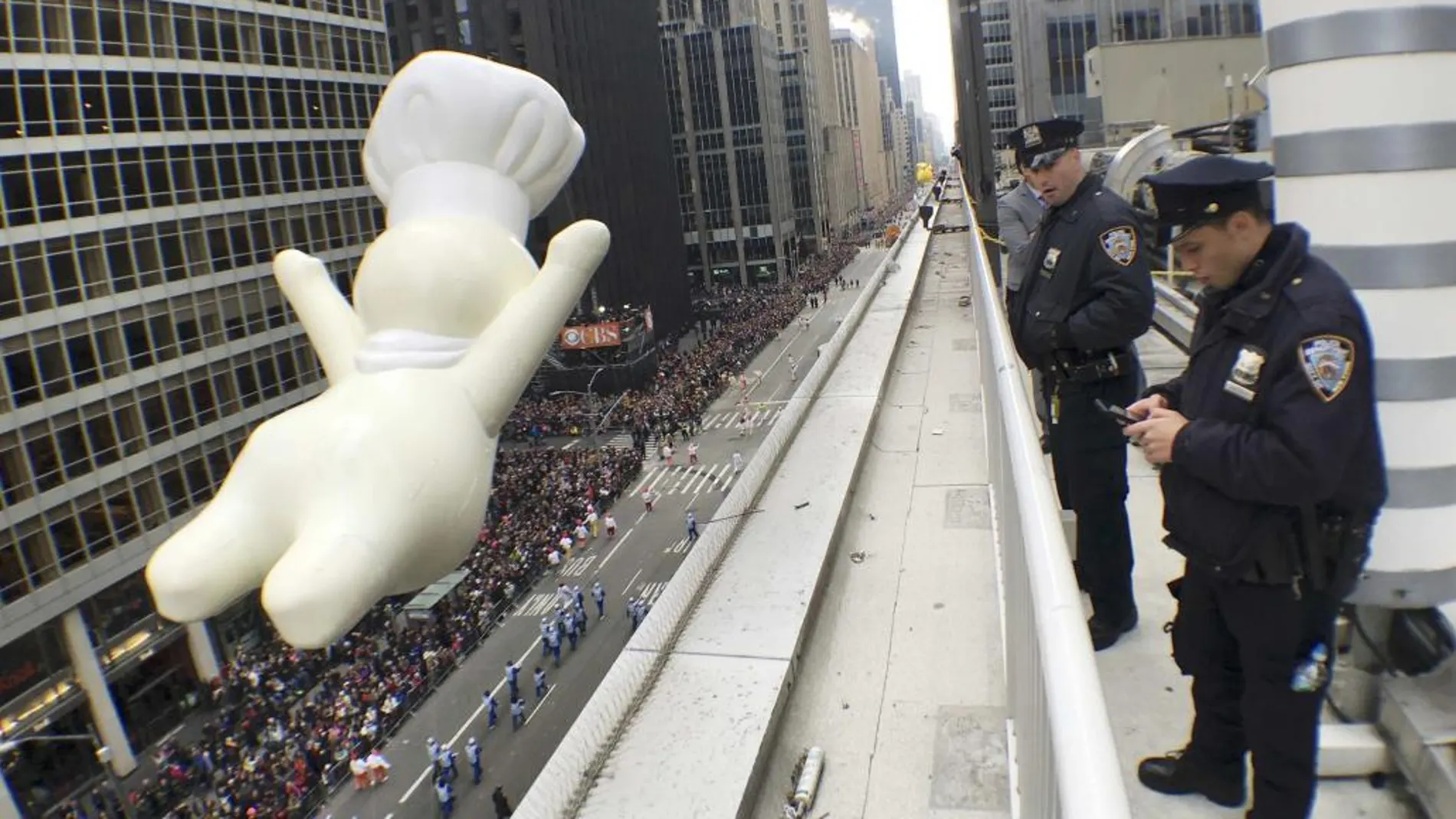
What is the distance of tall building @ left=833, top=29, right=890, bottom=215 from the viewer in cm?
12888

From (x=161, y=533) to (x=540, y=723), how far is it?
32.0 feet

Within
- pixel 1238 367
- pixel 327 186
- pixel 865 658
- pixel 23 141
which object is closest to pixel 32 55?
pixel 23 141

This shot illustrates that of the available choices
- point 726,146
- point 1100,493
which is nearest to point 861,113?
point 726,146

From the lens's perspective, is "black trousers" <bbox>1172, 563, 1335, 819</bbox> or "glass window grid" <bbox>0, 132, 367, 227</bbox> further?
"glass window grid" <bbox>0, 132, 367, 227</bbox>

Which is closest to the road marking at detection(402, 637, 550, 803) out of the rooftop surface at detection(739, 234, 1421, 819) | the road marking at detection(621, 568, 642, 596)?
the road marking at detection(621, 568, 642, 596)

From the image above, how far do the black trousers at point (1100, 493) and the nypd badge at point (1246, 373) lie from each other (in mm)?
1080

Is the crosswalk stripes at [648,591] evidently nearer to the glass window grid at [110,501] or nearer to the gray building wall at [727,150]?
the glass window grid at [110,501]

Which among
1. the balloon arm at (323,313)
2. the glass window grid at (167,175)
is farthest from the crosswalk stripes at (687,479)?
the balloon arm at (323,313)

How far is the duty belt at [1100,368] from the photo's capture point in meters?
3.37

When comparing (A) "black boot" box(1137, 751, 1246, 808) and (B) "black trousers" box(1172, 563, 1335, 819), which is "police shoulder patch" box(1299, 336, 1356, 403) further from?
(A) "black boot" box(1137, 751, 1246, 808)

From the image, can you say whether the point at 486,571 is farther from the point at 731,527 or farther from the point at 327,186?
the point at 731,527

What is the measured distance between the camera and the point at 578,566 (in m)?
22.9

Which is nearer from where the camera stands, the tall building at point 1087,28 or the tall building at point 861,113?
the tall building at point 1087,28

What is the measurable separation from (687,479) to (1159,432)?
27.1 metres
